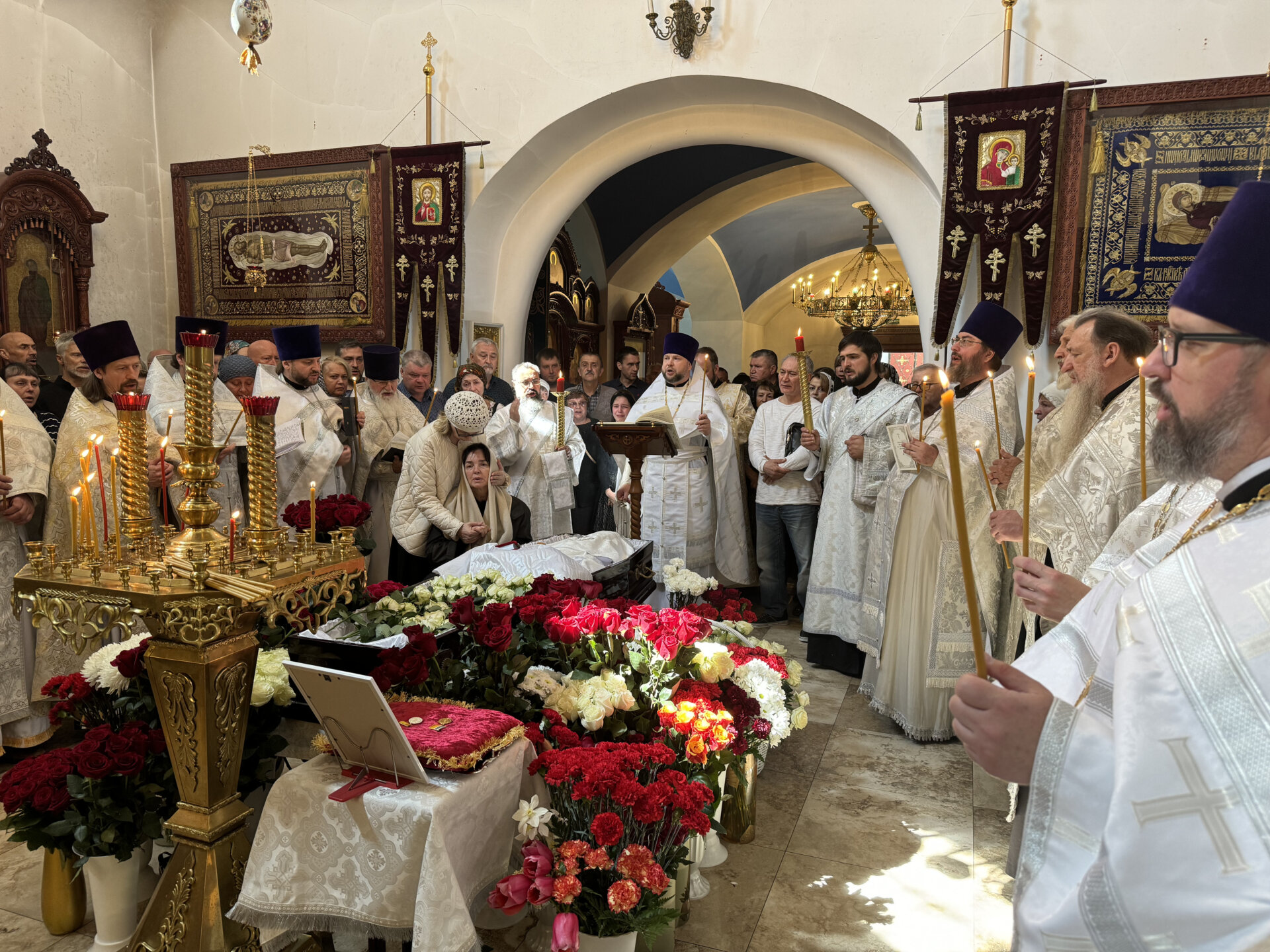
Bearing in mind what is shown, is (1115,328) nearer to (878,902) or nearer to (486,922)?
(878,902)

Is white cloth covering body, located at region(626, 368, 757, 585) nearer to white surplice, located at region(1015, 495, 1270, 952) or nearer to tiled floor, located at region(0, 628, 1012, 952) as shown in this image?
tiled floor, located at region(0, 628, 1012, 952)

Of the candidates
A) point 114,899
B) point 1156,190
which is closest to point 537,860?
point 114,899

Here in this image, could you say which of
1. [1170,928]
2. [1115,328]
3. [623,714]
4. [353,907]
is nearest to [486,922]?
[353,907]

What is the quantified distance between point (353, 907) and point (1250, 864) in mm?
1673

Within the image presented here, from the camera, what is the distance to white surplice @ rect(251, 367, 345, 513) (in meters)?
4.83

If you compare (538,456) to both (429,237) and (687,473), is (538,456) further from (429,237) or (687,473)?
(429,237)

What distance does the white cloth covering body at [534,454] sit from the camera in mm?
5188

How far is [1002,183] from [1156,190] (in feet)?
2.88

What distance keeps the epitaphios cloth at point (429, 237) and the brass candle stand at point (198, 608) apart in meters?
5.09

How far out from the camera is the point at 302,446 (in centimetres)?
483

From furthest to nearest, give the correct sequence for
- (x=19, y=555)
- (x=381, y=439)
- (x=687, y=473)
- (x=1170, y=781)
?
1. (x=687, y=473)
2. (x=381, y=439)
3. (x=19, y=555)
4. (x=1170, y=781)

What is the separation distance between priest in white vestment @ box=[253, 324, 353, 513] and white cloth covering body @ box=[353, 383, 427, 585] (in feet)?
1.56

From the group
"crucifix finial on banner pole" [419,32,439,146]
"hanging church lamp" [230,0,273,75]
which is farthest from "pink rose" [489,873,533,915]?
"crucifix finial on banner pole" [419,32,439,146]

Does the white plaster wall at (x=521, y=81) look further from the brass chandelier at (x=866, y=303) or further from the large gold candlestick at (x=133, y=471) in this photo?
the brass chandelier at (x=866, y=303)
